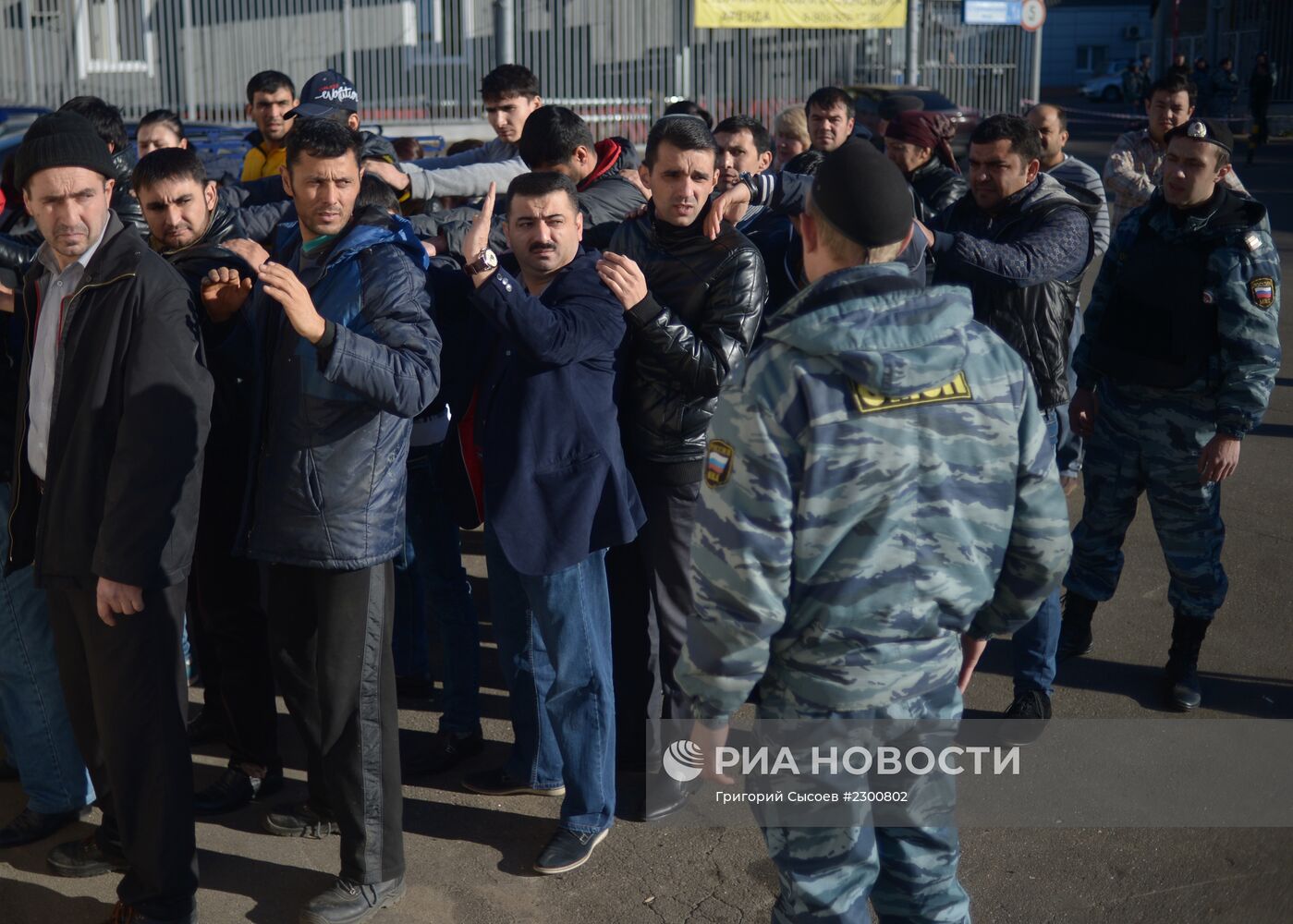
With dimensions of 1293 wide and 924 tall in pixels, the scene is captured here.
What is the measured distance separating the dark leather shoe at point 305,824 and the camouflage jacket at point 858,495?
1913 millimetres

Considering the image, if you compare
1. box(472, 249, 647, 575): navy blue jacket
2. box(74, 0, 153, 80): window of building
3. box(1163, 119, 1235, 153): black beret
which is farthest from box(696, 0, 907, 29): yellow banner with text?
box(472, 249, 647, 575): navy blue jacket

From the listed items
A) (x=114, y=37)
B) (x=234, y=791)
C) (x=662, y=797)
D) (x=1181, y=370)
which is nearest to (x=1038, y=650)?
(x=1181, y=370)

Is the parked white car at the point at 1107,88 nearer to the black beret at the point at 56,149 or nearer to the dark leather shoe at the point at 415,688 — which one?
the dark leather shoe at the point at 415,688

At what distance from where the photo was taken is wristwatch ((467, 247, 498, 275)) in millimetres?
3588

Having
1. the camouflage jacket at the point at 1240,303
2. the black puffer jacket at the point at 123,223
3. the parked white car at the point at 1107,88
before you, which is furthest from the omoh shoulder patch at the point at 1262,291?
the parked white car at the point at 1107,88

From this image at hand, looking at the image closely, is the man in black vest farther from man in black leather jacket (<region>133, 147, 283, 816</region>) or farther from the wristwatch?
man in black leather jacket (<region>133, 147, 283, 816</region>)

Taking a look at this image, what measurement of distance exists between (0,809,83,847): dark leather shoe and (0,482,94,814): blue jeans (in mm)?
24

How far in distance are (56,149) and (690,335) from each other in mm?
1752

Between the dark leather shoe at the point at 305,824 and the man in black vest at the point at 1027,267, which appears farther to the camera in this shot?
the man in black vest at the point at 1027,267

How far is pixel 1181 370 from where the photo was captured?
4.75 meters

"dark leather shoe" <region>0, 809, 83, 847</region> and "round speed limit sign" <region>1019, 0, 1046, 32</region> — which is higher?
"round speed limit sign" <region>1019, 0, 1046, 32</region>

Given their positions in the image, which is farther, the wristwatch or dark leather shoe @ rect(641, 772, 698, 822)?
dark leather shoe @ rect(641, 772, 698, 822)

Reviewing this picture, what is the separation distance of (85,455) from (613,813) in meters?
1.88

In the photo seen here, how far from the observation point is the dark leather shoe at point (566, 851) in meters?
3.85
